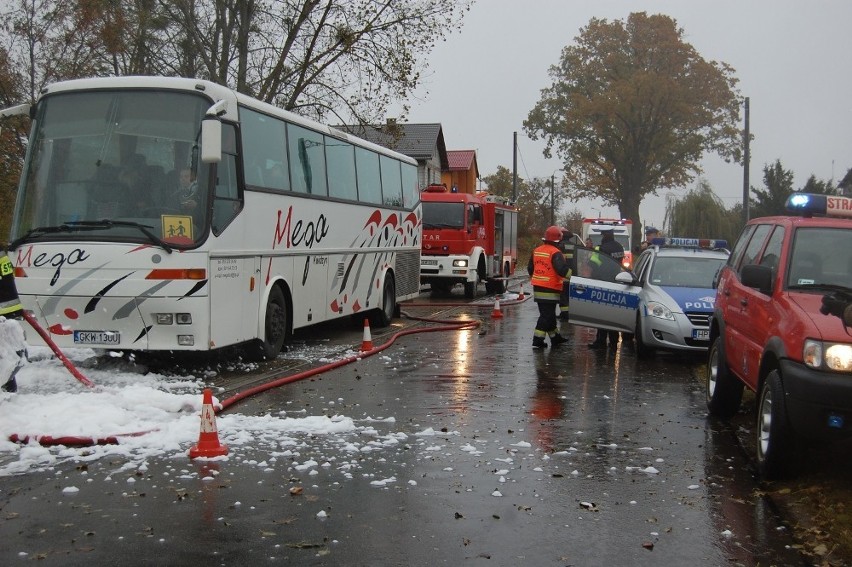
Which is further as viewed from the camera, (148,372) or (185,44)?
(185,44)

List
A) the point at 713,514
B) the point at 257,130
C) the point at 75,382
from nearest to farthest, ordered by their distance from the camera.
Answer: the point at 713,514 < the point at 75,382 < the point at 257,130

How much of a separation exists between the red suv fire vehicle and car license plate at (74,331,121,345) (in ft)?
21.2

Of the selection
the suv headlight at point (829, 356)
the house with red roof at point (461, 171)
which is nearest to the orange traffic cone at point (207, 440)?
the suv headlight at point (829, 356)

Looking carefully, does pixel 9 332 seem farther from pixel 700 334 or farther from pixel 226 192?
pixel 700 334

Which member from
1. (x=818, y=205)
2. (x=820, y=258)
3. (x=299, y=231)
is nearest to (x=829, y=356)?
(x=820, y=258)

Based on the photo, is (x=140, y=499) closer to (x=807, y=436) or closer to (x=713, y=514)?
(x=713, y=514)

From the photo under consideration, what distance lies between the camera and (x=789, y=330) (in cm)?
639

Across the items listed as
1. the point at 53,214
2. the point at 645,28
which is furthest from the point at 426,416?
the point at 645,28

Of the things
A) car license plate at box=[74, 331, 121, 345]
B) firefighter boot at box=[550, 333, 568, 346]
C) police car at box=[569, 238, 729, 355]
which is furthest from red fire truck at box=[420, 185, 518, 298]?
car license plate at box=[74, 331, 121, 345]

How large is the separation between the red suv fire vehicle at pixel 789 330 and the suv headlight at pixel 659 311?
11.2 feet

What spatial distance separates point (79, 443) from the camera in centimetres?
715

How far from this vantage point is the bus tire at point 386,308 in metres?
17.9

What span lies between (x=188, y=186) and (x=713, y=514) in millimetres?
7000

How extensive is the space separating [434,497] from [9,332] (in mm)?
4677
